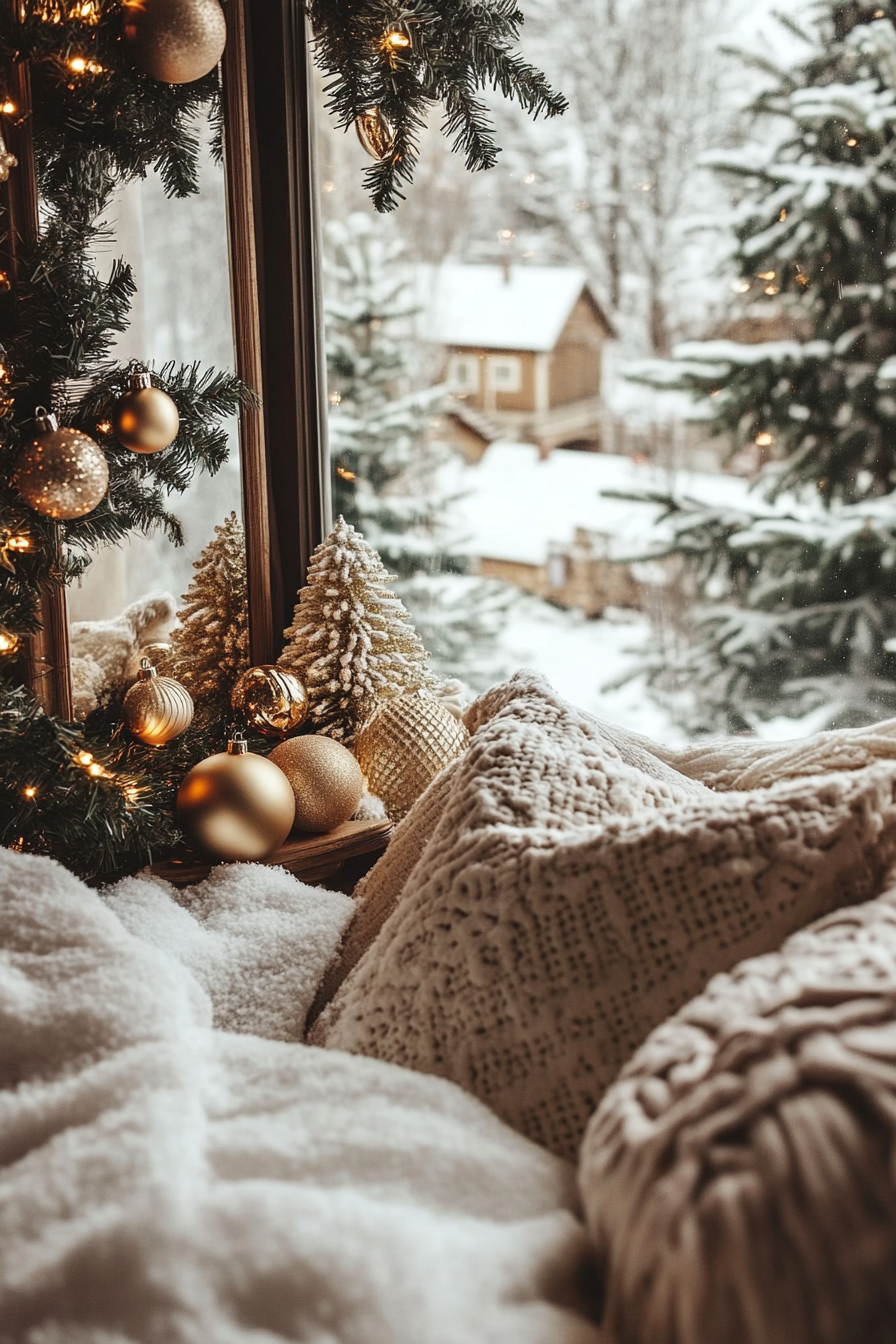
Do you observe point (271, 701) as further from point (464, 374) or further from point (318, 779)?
point (464, 374)

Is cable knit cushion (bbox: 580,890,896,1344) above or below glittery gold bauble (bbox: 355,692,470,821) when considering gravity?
above

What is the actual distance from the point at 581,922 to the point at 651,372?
3.88 feet

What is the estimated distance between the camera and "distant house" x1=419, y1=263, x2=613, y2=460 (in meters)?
1.66

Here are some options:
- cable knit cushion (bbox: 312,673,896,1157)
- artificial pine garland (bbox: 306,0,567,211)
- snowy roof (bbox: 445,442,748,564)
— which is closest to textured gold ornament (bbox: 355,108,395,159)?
artificial pine garland (bbox: 306,0,567,211)

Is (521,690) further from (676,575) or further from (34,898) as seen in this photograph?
(676,575)

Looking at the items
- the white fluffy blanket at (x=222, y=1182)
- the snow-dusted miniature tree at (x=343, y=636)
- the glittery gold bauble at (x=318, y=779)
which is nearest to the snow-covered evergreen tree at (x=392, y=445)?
the snow-dusted miniature tree at (x=343, y=636)

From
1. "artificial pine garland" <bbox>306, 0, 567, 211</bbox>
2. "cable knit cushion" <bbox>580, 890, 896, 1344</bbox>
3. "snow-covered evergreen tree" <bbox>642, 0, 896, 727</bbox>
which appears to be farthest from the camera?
"snow-covered evergreen tree" <bbox>642, 0, 896, 727</bbox>

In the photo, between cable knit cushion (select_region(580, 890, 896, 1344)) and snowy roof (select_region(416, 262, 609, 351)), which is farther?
snowy roof (select_region(416, 262, 609, 351))

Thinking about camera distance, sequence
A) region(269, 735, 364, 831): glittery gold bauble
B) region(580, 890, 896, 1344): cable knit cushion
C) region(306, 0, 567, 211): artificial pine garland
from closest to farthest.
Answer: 1. region(580, 890, 896, 1344): cable knit cushion
2. region(306, 0, 567, 211): artificial pine garland
3. region(269, 735, 364, 831): glittery gold bauble

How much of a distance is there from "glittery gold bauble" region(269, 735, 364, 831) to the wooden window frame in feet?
0.72

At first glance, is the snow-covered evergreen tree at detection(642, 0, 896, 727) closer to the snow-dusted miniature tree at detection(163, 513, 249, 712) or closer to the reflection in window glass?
the reflection in window glass

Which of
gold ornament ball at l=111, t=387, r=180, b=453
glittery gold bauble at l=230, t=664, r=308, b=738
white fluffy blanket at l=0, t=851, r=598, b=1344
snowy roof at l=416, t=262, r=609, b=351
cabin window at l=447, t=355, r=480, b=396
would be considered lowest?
white fluffy blanket at l=0, t=851, r=598, b=1344

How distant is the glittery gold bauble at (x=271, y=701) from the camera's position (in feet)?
4.28

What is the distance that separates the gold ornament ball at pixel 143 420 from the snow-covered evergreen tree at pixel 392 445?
1.68ft
